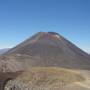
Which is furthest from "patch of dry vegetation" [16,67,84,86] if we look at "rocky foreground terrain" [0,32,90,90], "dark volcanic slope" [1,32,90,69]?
"dark volcanic slope" [1,32,90,69]

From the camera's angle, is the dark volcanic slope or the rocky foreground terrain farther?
the dark volcanic slope

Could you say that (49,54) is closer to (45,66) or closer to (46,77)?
(45,66)

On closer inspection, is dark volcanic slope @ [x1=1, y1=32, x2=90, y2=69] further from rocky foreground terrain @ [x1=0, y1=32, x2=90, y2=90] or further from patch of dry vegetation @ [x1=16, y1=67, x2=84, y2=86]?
patch of dry vegetation @ [x1=16, y1=67, x2=84, y2=86]

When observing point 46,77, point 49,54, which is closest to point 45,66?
point 49,54

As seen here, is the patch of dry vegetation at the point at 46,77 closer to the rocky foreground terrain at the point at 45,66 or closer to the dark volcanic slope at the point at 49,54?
the rocky foreground terrain at the point at 45,66

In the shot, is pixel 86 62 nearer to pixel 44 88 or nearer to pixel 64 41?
pixel 64 41

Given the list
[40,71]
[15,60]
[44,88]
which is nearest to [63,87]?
[44,88]

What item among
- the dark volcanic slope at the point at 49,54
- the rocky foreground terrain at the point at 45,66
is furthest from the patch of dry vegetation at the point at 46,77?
the dark volcanic slope at the point at 49,54

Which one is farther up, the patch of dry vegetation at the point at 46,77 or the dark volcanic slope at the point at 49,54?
the dark volcanic slope at the point at 49,54
